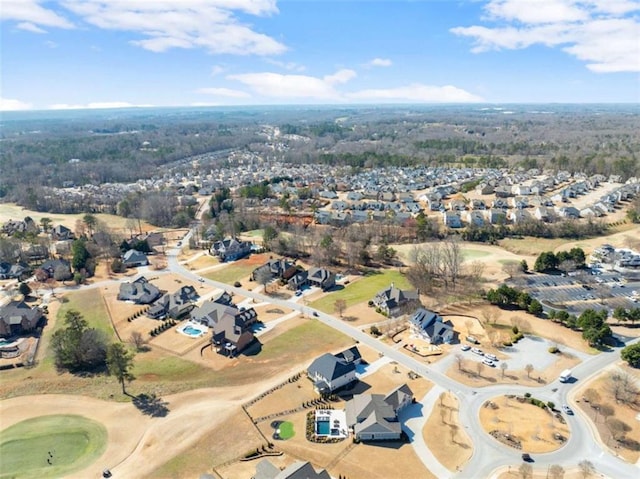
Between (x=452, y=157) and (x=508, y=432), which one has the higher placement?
(x=452, y=157)

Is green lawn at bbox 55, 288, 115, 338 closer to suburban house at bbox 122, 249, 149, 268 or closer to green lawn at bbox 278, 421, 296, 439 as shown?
suburban house at bbox 122, 249, 149, 268

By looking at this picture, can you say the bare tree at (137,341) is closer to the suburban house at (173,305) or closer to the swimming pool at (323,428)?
the suburban house at (173,305)

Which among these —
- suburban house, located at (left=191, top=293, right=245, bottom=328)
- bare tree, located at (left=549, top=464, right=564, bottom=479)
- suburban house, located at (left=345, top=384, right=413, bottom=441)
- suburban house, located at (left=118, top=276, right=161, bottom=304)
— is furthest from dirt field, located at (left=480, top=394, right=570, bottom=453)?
suburban house, located at (left=118, top=276, right=161, bottom=304)

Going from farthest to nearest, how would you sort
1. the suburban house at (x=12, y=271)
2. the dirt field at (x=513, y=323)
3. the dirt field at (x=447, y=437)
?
the suburban house at (x=12, y=271)
the dirt field at (x=513, y=323)
the dirt field at (x=447, y=437)

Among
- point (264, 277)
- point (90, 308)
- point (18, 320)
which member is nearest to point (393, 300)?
point (264, 277)

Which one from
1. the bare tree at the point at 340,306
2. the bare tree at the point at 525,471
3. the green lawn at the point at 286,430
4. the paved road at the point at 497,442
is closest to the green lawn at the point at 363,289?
the bare tree at the point at 340,306

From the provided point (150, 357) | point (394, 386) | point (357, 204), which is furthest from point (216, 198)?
point (394, 386)

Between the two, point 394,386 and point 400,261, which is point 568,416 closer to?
point 394,386
